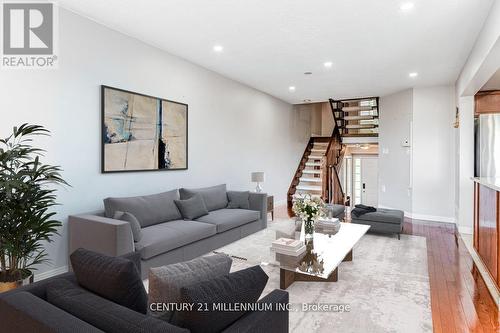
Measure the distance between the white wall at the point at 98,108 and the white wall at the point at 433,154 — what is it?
387 cm

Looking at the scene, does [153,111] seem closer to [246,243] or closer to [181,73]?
[181,73]

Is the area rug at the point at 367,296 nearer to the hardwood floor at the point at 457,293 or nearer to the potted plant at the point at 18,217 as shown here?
the hardwood floor at the point at 457,293

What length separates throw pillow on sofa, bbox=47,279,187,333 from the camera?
1.17 metres

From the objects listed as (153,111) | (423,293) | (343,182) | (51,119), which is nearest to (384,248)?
(423,293)

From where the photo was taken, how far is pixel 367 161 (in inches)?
438

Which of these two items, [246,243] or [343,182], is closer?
[246,243]

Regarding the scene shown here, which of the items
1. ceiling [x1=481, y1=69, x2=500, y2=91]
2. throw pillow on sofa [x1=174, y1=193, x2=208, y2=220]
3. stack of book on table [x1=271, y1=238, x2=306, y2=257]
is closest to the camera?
stack of book on table [x1=271, y1=238, x2=306, y2=257]

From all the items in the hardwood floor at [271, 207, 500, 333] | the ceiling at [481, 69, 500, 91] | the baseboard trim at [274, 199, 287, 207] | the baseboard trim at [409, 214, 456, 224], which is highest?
the ceiling at [481, 69, 500, 91]

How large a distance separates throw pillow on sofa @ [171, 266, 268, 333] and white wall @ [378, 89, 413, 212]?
6.78 metres

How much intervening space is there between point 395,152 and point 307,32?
4729 mm

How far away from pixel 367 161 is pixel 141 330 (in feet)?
36.2

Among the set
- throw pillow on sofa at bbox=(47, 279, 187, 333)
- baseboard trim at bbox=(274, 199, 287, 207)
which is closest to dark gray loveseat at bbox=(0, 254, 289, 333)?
throw pillow on sofa at bbox=(47, 279, 187, 333)

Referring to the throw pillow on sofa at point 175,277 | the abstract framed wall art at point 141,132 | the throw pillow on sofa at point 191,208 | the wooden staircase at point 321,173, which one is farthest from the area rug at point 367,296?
the wooden staircase at point 321,173

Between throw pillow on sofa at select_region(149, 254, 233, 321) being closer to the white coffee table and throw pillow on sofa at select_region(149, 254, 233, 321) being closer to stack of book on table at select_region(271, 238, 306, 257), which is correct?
the white coffee table
